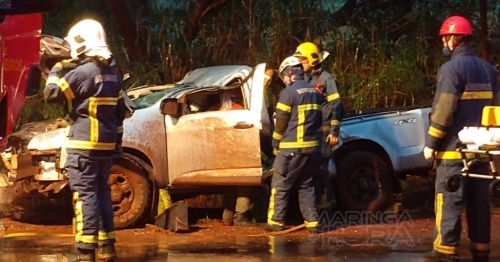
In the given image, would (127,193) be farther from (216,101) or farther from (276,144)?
(276,144)

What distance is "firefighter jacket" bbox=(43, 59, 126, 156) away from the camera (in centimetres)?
700

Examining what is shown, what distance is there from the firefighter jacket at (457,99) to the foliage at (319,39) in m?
5.49

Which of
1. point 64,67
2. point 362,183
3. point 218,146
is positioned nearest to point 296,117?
point 218,146

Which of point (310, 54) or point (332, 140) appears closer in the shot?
point (332, 140)

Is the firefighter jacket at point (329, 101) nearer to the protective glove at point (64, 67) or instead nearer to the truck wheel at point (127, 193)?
the truck wheel at point (127, 193)

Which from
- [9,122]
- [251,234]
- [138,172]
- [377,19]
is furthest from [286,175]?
[377,19]

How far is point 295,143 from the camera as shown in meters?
8.97

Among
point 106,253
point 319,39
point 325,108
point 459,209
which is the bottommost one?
point 106,253

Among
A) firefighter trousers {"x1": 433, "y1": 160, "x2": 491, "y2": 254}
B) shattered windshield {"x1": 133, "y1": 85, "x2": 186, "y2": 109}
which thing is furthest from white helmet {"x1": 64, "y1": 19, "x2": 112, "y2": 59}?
firefighter trousers {"x1": 433, "y1": 160, "x2": 491, "y2": 254}

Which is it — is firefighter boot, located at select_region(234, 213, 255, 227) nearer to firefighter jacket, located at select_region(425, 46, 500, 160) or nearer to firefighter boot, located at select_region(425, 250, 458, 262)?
firefighter boot, located at select_region(425, 250, 458, 262)

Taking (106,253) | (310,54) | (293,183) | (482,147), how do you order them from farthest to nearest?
1. (310,54)
2. (293,183)
3. (106,253)
4. (482,147)

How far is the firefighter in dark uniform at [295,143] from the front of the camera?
8.97 metres

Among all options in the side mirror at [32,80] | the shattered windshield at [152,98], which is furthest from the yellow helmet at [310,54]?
the side mirror at [32,80]

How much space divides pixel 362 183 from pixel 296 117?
4.91 ft
